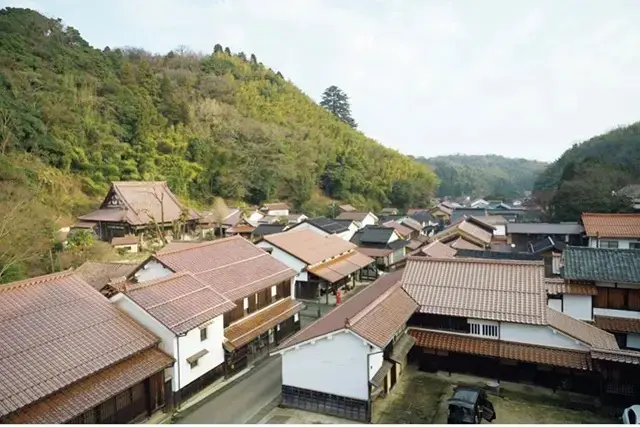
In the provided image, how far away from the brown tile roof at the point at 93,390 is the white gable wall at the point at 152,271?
4.88 m

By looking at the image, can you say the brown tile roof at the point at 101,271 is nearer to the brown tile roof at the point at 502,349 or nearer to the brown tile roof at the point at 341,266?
the brown tile roof at the point at 341,266

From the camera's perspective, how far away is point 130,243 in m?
31.7

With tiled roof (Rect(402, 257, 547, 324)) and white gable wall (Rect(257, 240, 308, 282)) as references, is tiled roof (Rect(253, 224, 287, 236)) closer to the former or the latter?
white gable wall (Rect(257, 240, 308, 282))

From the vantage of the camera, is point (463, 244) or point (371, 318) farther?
point (463, 244)

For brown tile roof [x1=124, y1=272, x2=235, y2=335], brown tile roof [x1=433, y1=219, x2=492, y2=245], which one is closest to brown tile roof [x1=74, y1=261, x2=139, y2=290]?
brown tile roof [x1=124, y1=272, x2=235, y2=335]

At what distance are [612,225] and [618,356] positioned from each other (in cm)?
2138

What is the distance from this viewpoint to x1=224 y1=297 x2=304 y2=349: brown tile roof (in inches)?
611

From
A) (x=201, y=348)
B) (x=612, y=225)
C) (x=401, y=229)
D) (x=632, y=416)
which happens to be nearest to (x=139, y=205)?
(x=201, y=348)

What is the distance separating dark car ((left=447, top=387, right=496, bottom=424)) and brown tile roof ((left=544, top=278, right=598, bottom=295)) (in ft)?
22.4

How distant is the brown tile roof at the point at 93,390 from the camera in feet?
29.2

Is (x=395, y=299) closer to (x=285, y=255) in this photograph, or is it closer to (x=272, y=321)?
(x=272, y=321)

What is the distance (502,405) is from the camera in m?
13.0

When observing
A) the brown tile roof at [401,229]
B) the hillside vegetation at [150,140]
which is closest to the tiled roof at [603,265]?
the brown tile roof at [401,229]

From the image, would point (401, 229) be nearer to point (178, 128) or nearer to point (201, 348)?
point (178, 128)
